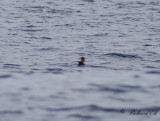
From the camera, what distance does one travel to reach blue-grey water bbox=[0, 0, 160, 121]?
17.7 ft

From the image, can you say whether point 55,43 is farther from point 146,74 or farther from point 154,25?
point 146,74

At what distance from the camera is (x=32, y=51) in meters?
17.9

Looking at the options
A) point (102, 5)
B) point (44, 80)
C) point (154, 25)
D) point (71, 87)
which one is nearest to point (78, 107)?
point (71, 87)

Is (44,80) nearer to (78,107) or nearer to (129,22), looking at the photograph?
(78,107)

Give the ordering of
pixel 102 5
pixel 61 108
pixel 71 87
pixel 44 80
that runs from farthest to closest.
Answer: pixel 102 5
pixel 44 80
pixel 71 87
pixel 61 108

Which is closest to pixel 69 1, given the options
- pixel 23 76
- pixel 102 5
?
pixel 102 5

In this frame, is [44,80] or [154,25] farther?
[154,25]

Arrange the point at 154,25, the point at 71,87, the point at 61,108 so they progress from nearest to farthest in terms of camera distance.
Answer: the point at 61,108, the point at 71,87, the point at 154,25

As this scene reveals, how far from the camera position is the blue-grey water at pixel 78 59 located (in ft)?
17.7

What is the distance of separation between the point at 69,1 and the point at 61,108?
3390 cm


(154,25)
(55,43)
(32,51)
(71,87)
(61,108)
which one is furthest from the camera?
(154,25)

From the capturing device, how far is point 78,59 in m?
16.6

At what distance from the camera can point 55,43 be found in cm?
2022

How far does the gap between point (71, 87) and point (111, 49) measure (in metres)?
12.4
